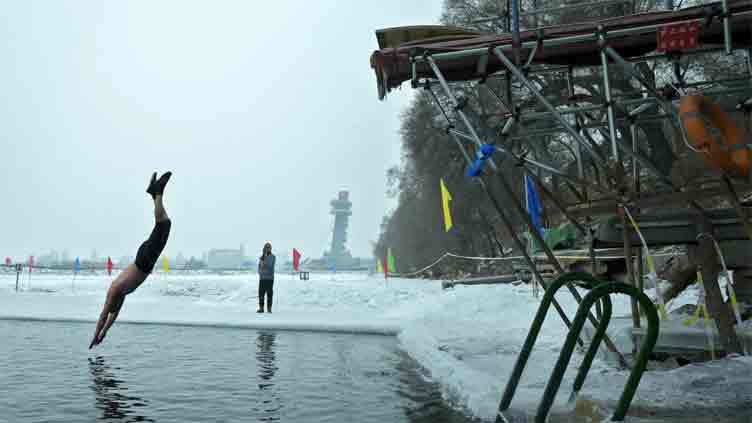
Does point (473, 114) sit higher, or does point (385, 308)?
point (473, 114)

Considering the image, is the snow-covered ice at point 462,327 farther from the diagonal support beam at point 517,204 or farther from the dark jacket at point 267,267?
the dark jacket at point 267,267

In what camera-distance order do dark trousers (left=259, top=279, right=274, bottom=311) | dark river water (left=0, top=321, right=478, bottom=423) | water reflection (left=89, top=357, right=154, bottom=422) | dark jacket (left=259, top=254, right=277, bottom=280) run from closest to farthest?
water reflection (left=89, top=357, right=154, bottom=422)
dark river water (left=0, top=321, right=478, bottom=423)
dark jacket (left=259, top=254, right=277, bottom=280)
dark trousers (left=259, top=279, right=274, bottom=311)

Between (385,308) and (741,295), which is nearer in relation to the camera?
(741,295)

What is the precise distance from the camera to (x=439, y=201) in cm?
3553

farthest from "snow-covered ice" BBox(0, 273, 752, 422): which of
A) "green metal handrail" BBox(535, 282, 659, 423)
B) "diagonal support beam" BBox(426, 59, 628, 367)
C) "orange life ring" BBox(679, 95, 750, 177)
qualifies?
"orange life ring" BBox(679, 95, 750, 177)

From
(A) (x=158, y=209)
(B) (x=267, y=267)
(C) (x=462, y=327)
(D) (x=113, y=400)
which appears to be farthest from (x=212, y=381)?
(B) (x=267, y=267)

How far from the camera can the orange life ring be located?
4.88m

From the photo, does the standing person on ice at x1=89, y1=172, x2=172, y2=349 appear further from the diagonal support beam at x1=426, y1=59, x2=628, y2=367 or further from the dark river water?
the diagonal support beam at x1=426, y1=59, x2=628, y2=367

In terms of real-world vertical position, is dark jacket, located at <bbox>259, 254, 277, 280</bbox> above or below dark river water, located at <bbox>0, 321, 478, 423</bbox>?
above

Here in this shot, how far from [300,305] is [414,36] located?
14768 millimetres

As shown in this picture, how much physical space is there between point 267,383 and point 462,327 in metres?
6.34

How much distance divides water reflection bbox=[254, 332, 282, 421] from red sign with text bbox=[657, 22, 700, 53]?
211 inches

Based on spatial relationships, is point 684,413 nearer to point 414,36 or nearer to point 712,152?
point 712,152

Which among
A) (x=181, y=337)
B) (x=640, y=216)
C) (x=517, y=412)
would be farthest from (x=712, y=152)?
(x=181, y=337)
